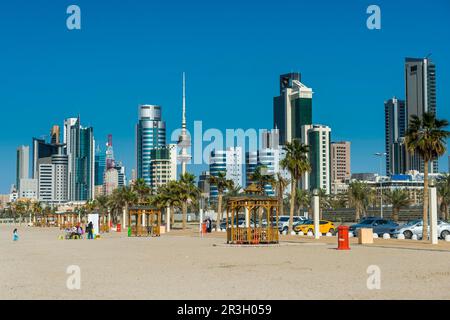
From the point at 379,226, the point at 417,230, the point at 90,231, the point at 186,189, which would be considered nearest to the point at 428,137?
the point at 417,230

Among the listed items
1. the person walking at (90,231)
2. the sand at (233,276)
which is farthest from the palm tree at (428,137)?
the person walking at (90,231)

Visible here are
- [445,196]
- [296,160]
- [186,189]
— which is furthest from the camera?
[445,196]

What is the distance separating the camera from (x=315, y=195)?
150 ft

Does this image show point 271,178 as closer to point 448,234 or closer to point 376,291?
point 448,234

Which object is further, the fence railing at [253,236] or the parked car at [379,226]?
the parked car at [379,226]

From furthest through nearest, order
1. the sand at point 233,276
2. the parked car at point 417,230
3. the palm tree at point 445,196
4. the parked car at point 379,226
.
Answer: the palm tree at point 445,196, the parked car at point 379,226, the parked car at point 417,230, the sand at point 233,276

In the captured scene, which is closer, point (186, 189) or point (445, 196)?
point (186, 189)

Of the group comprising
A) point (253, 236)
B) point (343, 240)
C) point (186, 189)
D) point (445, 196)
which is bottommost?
point (253, 236)

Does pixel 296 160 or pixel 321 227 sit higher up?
pixel 296 160

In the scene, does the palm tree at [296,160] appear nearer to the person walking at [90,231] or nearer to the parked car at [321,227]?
the parked car at [321,227]

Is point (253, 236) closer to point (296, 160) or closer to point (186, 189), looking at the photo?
point (296, 160)

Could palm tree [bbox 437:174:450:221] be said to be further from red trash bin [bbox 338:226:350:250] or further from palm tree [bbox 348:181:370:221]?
red trash bin [bbox 338:226:350:250]

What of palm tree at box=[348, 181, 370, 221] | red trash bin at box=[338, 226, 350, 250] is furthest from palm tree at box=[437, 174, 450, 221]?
red trash bin at box=[338, 226, 350, 250]
